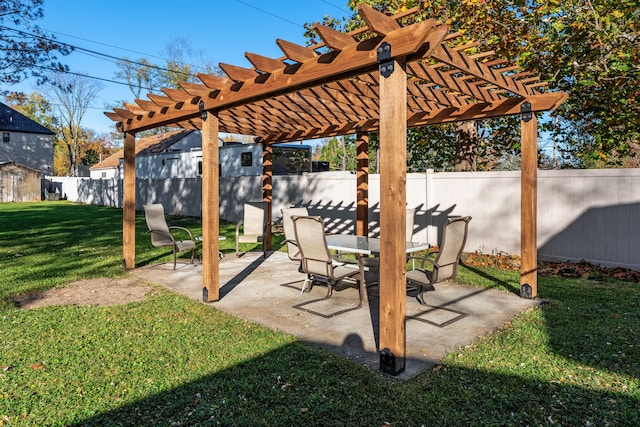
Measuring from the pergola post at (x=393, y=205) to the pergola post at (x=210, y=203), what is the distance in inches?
105

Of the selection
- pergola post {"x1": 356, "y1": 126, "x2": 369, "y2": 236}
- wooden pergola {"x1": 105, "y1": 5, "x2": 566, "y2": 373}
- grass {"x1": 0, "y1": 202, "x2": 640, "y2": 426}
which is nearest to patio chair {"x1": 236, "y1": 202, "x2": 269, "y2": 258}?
wooden pergola {"x1": 105, "y1": 5, "x2": 566, "y2": 373}

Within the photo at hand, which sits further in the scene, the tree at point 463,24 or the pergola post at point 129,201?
the tree at point 463,24

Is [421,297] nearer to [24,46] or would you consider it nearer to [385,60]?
[385,60]

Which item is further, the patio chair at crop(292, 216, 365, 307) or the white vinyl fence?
the white vinyl fence

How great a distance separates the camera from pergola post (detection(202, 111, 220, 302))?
5172 millimetres

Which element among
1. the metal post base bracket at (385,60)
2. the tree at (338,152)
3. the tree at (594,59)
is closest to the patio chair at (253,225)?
the metal post base bracket at (385,60)

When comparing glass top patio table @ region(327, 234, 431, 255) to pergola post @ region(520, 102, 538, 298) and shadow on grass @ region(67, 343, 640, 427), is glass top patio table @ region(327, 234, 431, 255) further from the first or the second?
shadow on grass @ region(67, 343, 640, 427)

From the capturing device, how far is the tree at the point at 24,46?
1241 cm

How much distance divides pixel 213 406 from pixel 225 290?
3088 millimetres

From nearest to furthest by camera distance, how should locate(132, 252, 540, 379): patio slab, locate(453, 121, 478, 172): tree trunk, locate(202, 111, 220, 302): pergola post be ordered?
locate(132, 252, 540, 379): patio slab
locate(202, 111, 220, 302): pergola post
locate(453, 121, 478, 172): tree trunk

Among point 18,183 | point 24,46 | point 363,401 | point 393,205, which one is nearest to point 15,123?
point 18,183

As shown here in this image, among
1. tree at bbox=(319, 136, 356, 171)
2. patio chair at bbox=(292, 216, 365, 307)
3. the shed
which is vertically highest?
tree at bbox=(319, 136, 356, 171)

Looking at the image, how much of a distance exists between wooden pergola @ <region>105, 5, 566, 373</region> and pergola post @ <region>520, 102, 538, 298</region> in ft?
0.04

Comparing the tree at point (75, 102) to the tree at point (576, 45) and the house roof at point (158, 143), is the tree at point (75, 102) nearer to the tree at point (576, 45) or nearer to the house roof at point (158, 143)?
the house roof at point (158, 143)
